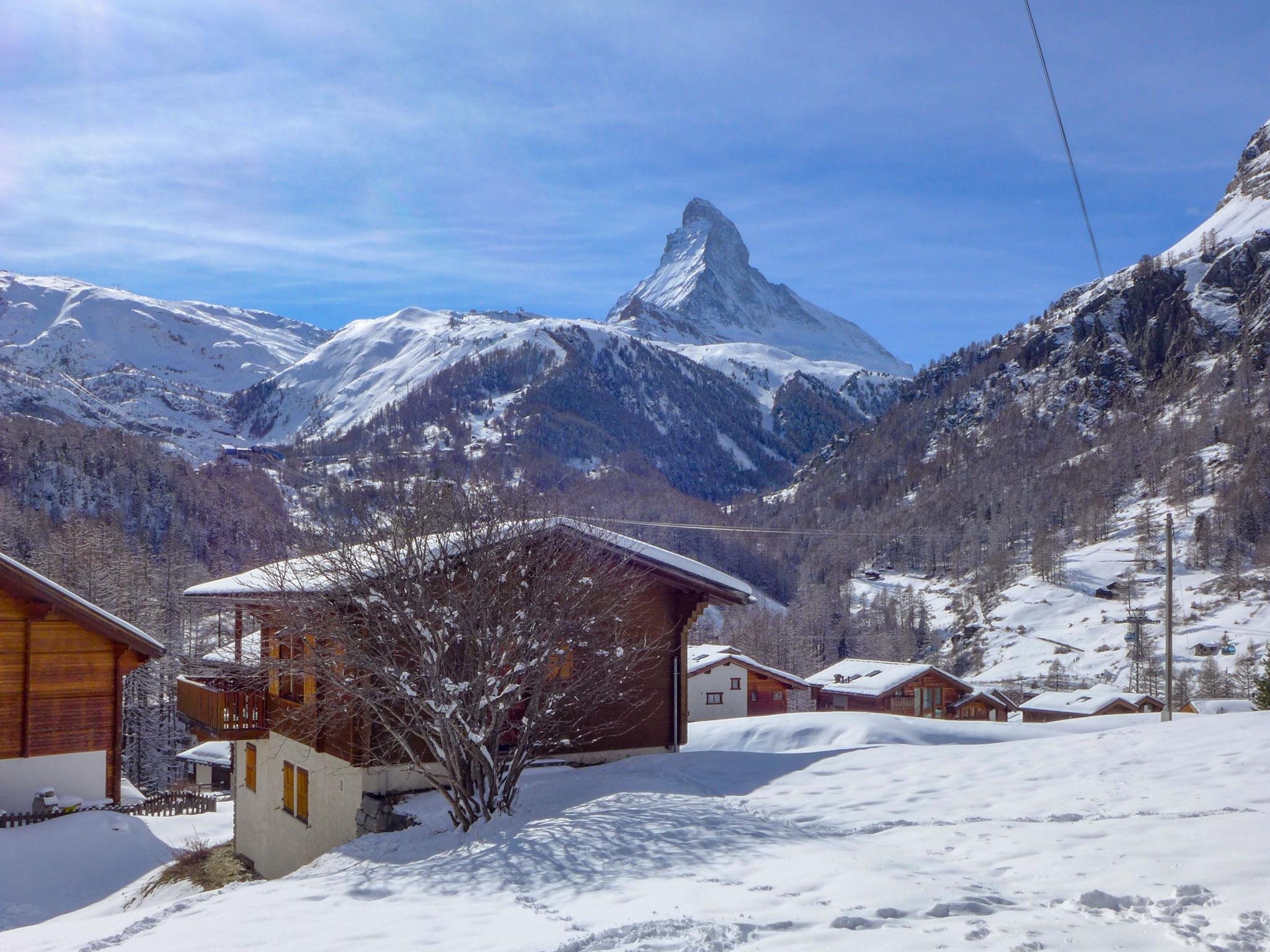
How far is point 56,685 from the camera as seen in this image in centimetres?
1709

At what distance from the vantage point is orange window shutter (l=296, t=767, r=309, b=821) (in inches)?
658

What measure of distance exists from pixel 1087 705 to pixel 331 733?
6273cm

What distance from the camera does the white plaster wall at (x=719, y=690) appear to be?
5391cm

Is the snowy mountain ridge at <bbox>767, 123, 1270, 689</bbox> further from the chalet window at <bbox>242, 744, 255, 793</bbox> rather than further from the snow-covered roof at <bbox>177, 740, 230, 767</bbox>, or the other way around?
the chalet window at <bbox>242, 744, 255, 793</bbox>

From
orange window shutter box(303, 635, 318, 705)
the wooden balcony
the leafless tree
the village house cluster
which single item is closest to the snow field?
the village house cluster

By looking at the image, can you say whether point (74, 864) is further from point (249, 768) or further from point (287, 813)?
point (249, 768)

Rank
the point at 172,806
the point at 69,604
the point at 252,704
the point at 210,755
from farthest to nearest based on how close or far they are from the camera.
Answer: the point at 210,755
the point at 172,806
the point at 252,704
the point at 69,604

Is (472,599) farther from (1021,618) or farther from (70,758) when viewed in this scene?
(1021,618)

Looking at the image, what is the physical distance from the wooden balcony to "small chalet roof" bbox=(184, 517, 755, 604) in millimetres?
1862

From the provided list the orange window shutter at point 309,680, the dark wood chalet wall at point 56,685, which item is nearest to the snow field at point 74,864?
the dark wood chalet wall at point 56,685

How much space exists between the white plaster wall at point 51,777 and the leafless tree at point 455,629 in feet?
18.9

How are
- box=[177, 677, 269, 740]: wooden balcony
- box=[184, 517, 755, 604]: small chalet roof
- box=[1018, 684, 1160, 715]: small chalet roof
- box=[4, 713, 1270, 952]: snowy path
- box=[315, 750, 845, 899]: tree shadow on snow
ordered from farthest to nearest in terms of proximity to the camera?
1. box=[1018, 684, 1160, 715]: small chalet roof
2. box=[177, 677, 269, 740]: wooden balcony
3. box=[184, 517, 755, 604]: small chalet roof
4. box=[315, 750, 845, 899]: tree shadow on snow
5. box=[4, 713, 1270, 952]: snowy path

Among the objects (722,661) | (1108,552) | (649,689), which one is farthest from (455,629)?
(1108,552)

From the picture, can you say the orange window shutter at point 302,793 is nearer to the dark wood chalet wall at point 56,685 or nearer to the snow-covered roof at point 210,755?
the dark wood chalet wall at point 56,685
